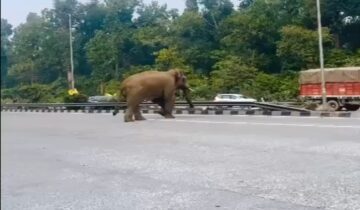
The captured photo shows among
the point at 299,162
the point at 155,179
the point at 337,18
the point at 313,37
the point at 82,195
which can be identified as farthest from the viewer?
the point at 313,37

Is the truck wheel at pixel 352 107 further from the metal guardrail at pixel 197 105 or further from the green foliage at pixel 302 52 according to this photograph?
the metal guardrail at pixel 197 105

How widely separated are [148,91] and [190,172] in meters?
Result: 9.15

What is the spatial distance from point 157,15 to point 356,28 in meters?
9.27

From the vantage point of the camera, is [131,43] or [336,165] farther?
[131,43]

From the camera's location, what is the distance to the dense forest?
10.9 ft

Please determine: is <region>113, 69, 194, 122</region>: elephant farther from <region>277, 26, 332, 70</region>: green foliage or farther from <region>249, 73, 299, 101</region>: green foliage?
<region>249, 73, 299, 101</region>: green foliage

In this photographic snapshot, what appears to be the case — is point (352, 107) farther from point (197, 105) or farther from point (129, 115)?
Answer: point (129, 115)

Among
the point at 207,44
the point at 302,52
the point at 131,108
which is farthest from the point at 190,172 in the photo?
the point at 302,52

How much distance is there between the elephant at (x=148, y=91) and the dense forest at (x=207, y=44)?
1150 millimetres

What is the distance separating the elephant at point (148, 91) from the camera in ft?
46.9

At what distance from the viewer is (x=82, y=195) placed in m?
4.56

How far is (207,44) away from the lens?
16703 mm

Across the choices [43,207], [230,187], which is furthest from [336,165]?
[43,207]

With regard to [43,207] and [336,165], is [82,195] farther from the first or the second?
[336,165]
